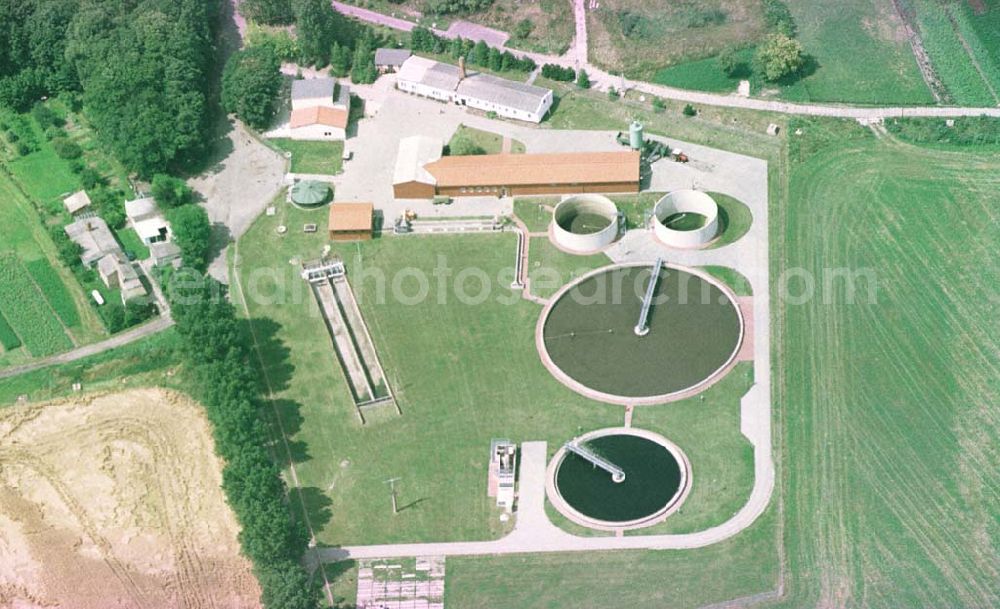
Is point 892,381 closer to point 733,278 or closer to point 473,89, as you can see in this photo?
point 733,278

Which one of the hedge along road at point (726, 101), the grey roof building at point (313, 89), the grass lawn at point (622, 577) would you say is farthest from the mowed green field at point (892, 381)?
the grey roof building at point (313, 89)

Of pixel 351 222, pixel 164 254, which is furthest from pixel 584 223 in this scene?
pixel 164 254

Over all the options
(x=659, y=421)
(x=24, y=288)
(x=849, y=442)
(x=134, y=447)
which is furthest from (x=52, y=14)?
(x=849, y=442)

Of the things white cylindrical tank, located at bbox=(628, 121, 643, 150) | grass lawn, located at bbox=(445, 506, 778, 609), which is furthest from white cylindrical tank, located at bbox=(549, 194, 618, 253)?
grass lawn, located at bbox=(445, 506, 778, 609)

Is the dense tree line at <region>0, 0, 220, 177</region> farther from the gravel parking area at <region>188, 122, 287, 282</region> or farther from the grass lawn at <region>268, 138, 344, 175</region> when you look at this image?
the grass lawn at <region>268, 138, 344, 175</region>

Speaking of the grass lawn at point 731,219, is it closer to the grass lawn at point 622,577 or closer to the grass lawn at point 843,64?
the grass lawn at point 843,64

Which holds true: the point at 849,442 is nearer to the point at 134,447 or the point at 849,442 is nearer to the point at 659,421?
the point at 659,421
